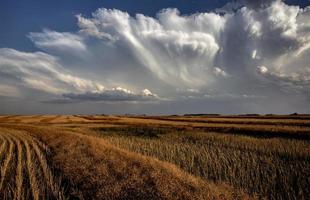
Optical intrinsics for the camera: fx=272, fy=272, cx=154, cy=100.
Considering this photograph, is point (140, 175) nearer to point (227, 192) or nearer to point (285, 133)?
point (227, 192)

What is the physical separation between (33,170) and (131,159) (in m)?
4.46

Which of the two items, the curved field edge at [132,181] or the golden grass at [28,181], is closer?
the curved field edge at [132,181]

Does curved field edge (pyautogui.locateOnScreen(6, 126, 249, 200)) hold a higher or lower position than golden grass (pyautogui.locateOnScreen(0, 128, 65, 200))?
higher

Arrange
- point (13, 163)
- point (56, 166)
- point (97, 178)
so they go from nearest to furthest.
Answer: point (97, 178) < point (56, 166) < point (13, 163)

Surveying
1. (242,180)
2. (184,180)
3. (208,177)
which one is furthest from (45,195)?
(242,180)

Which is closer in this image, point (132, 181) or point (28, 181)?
point (132, 181)

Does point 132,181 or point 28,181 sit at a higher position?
point 132,181

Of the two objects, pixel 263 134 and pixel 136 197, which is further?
pixel 263 134

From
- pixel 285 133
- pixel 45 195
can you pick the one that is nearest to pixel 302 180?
pixel 45 195

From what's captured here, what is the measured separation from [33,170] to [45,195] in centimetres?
387

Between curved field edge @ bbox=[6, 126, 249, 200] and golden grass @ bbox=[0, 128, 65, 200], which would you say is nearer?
curved field edge @ bbox=[6, 126, 249, 200]

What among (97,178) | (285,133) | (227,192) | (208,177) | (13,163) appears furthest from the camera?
(285,133)

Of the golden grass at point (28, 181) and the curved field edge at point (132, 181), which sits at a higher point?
the curved field edge at point (132, 181)

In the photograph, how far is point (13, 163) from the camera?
14148 mm
